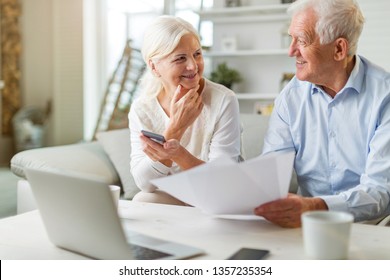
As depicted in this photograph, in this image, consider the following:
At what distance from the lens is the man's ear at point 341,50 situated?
1.39 meters

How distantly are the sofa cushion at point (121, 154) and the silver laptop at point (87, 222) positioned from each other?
1319 millimetres

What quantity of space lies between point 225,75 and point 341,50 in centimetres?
254

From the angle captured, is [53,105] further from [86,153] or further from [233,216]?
[233,216]

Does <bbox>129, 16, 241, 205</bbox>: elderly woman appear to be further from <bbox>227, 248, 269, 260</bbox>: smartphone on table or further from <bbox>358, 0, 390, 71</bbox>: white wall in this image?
<bbox>358, 0, 390, 71</bbox>: white wall

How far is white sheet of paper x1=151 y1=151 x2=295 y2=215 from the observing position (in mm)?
794

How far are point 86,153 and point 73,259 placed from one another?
60.1 inches

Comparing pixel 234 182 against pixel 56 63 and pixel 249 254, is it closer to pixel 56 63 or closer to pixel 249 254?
pixel 249 254

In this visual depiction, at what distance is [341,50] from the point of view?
54.9 inches

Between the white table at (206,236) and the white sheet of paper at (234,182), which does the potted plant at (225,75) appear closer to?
the white table at (206,236)

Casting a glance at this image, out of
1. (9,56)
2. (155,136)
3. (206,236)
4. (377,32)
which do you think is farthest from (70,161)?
(9,56)

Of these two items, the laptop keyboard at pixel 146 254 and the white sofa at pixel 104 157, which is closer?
the laptop keyboard at pixel 146 254

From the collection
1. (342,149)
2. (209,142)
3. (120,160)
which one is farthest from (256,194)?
(120,160)

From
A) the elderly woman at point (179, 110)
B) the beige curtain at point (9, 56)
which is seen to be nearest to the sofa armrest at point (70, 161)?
the elderly woman at point (179, 110)

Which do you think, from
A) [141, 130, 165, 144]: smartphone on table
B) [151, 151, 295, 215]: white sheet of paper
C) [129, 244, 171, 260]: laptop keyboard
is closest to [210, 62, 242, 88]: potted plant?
[141, 130, 165, 144]: smartphone on table
